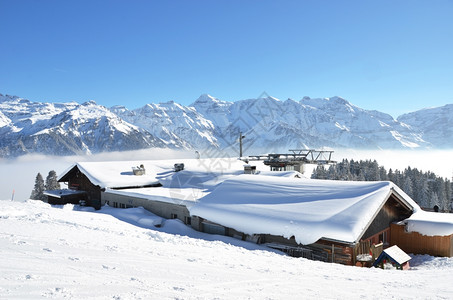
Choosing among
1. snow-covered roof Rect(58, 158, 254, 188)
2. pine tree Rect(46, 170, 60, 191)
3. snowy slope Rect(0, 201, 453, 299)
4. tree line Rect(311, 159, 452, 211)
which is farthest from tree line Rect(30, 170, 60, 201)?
tree line Rect(311, 159, 452, 211)

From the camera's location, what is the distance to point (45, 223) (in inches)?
483

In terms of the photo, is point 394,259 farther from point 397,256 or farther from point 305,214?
point 305,214

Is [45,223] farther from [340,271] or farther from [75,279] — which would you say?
[340,271]

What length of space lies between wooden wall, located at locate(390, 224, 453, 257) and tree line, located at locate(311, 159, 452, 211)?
47254 mm

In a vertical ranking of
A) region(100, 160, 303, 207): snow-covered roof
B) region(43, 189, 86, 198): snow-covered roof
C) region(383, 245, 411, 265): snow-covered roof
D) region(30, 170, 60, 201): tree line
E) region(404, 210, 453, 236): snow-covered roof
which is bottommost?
region(30, 170, 60, 201): tree line

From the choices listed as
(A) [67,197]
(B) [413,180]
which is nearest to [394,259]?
(A) [67,197]

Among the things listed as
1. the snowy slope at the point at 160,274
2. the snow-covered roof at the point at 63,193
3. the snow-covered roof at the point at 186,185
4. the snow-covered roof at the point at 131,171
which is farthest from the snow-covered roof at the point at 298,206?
the snow-covered roof at the point at 63,193

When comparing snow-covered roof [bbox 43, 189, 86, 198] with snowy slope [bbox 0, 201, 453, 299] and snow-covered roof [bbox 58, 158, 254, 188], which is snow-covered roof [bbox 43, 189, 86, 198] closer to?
snow-covered roof [bbox 58, 158, 254, 188]

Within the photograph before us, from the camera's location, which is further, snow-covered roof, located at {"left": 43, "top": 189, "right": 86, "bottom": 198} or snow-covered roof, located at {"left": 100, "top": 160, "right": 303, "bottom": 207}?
snow-covered roof, located at {"left": 43, "top": 189, "right": 86, "bottom": 198}

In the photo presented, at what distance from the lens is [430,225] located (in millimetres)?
15875

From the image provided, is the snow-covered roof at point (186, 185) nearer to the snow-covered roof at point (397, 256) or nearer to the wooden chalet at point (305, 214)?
the wooden chalet at point (305, 214)

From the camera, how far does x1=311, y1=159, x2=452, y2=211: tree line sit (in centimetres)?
A: 6275

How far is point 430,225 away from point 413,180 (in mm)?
67469

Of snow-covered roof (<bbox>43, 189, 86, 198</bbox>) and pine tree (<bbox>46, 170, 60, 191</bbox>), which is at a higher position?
snow-covered roof (<bbox>43, 189, 86, 198</bbox>)
